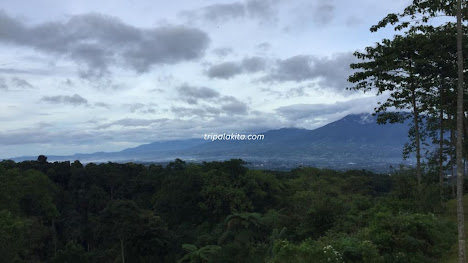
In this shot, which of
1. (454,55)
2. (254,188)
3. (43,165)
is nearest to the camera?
(454,55)

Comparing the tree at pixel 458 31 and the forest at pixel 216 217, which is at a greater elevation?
the tree at pixel 458 31

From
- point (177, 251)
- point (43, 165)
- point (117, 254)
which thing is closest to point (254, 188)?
point (177, 251)

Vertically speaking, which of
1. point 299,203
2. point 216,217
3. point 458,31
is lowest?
point 216,217

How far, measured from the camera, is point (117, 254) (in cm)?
3141

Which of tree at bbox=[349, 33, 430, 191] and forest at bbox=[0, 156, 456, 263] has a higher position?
tree at bbox=[349, 33, 430, 191]

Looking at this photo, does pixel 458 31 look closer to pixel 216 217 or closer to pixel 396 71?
pixel 396 71

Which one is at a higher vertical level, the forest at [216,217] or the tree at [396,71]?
the tree at [396,71]

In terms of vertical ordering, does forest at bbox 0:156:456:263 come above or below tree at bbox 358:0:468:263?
below

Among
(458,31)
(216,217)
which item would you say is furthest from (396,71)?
(216,217)

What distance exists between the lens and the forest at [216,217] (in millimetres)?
Result: 10234

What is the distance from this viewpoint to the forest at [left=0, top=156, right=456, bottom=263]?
10234 mm

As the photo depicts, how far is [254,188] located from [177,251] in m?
9.86

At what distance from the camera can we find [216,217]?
1331 inches

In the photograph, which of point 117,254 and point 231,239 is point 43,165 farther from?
point 231,239
